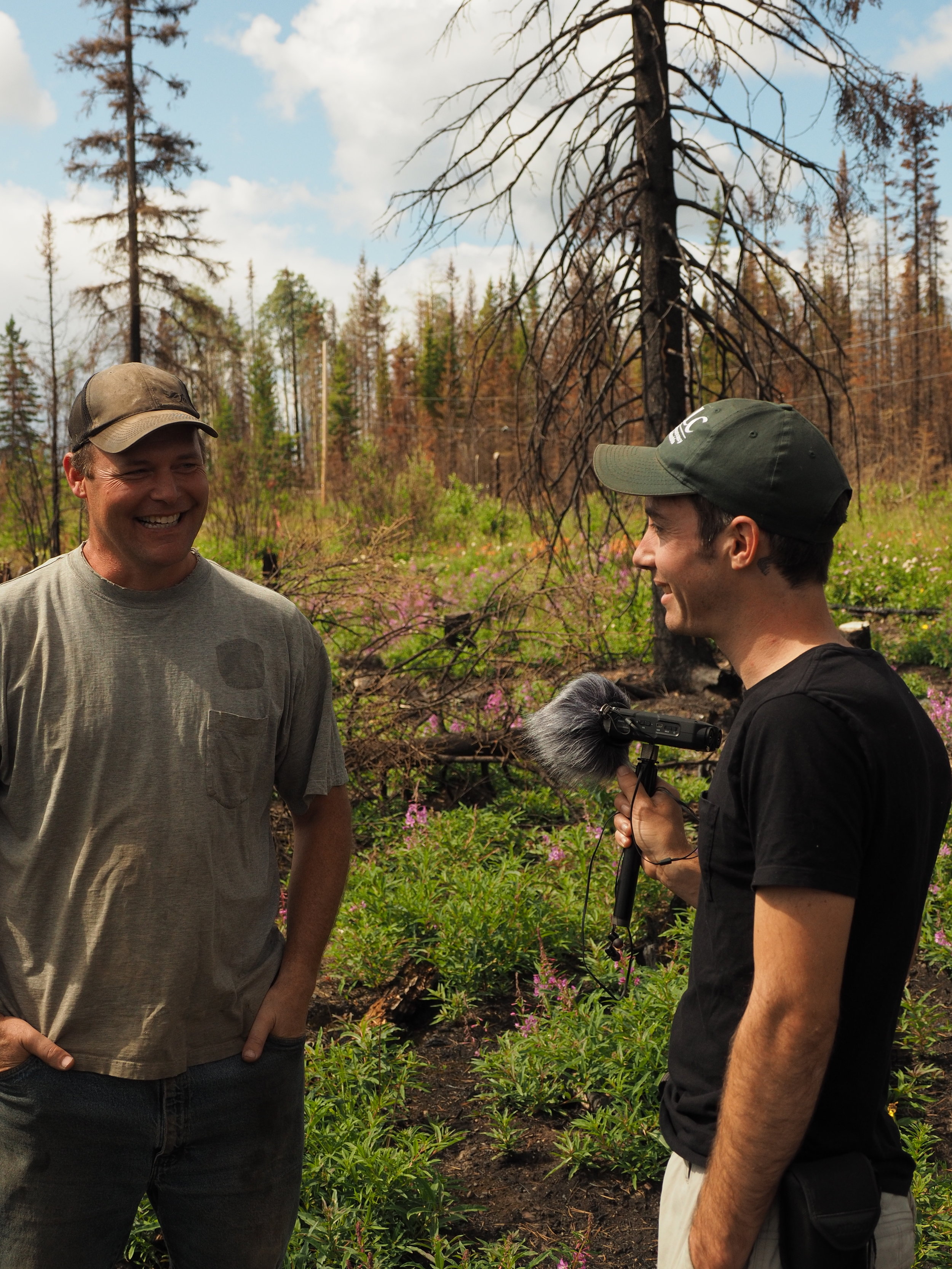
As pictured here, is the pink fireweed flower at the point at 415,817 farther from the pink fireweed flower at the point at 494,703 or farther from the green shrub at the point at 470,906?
the pink fireweed flower at the point at 494,703

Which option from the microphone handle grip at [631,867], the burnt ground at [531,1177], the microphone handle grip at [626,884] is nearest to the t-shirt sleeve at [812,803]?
the microphone handle grip at [631,867]

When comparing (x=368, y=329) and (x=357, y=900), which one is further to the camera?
(x=368, y=329)

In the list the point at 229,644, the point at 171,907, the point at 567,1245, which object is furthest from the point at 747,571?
the point at 567,1245

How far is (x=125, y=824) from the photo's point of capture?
6.52 ft

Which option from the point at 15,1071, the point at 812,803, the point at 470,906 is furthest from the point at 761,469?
the point at 470,906

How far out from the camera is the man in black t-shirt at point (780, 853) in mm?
1424

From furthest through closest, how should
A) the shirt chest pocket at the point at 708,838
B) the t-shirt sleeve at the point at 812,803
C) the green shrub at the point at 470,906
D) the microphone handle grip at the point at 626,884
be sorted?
1. the green shrub at the point at 470,906
2. the microphone handle grip at the point at 626,884
3. the shirt chest pocket at the point at 708,838
4. the t-shirt sleeve at the point at 812,803

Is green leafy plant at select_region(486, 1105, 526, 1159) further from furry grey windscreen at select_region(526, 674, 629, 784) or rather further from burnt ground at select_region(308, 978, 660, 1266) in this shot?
furry grey windscreen at select_region(526, 674, 629, 784)

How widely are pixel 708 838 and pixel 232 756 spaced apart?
990mm

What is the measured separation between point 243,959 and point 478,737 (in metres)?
4.35

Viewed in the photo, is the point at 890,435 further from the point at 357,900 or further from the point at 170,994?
the point at 170,994

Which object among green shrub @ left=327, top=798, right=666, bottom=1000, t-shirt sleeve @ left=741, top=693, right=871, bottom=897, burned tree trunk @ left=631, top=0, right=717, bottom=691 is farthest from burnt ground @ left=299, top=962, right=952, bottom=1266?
burned tree trunk @ left=631, top=0, right=717, bottom=691

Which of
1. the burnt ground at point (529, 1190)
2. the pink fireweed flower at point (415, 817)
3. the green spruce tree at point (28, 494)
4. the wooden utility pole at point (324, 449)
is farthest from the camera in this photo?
the wooden utility pole at point (324, 449)

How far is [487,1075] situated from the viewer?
146 inches
